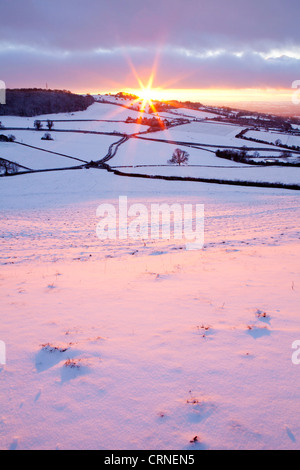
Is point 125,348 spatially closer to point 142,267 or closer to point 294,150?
point 142,267

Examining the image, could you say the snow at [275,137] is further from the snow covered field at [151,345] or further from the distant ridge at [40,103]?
the snow covered field at [151,345]

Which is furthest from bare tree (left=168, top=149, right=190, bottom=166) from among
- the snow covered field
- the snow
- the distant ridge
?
the distant ridge

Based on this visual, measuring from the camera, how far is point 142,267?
10594mm

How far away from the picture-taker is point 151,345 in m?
5.55

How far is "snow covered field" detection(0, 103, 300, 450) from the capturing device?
3857 mm

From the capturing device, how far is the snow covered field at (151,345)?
3.86 meters

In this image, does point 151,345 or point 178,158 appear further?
point 178,158

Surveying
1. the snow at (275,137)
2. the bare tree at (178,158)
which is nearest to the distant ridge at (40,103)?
the snow at (275,137)

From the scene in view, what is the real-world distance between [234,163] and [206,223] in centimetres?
4833

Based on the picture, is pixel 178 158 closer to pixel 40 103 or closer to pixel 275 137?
pixel 275 137

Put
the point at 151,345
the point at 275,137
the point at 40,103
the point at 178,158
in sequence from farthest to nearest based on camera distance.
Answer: the point at 40,103 < the point at 275,137 < the point at 178,158 < the point at 151,345

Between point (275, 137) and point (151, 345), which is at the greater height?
point (275, 137)

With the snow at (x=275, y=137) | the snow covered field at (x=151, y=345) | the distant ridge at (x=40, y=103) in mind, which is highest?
the distant ridge at (x=40, y=103)

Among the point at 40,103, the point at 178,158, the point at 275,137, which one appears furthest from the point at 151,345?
the point at 40,103
